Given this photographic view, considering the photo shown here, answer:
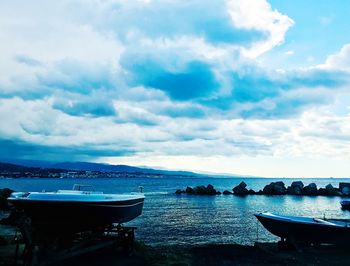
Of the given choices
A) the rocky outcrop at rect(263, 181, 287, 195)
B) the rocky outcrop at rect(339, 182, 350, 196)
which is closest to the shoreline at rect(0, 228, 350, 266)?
the rocky outcrop at rect(263, 181, 287, 195)

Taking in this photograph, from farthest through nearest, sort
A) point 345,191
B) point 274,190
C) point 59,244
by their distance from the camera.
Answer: point 274,190, point 345,191, point 59,244

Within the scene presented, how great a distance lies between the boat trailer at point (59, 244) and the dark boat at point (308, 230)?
417 inches

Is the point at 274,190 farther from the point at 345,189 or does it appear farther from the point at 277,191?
the point at 345,189

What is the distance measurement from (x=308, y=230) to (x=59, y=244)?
644 inches

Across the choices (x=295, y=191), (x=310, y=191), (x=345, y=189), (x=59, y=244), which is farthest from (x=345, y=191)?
(x=59, y=244)

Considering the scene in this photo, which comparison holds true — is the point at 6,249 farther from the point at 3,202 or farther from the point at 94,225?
the point at 3,202

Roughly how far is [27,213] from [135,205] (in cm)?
979

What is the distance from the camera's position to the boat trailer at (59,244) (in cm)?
1399

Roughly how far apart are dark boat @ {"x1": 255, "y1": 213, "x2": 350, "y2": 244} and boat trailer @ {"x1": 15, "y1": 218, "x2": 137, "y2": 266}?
417 inches

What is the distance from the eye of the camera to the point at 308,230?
75.8 ft

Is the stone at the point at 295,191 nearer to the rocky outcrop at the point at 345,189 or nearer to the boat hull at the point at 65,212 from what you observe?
the rocky outcrop at the point at 345,189

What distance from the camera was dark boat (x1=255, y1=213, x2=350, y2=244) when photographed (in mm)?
22688

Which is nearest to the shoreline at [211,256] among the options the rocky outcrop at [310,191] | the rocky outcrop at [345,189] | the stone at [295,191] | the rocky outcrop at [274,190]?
the rocky outcrop at [274,190]

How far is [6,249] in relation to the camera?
20281 mm
